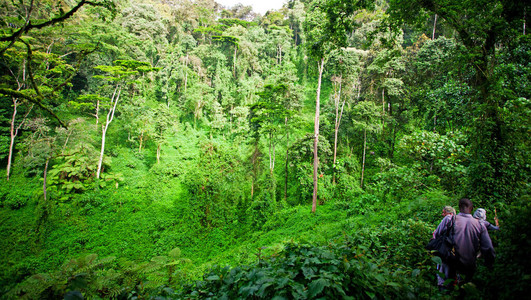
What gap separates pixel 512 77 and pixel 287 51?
25907mm

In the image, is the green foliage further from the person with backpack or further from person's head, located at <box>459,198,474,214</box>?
person's head, located at <box>459,198,474,214</box>

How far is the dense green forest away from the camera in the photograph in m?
2.07

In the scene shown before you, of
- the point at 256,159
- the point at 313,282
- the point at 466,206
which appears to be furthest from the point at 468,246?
the point at 256,159

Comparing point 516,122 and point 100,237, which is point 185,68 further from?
point 516,122

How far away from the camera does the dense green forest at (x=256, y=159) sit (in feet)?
6.80

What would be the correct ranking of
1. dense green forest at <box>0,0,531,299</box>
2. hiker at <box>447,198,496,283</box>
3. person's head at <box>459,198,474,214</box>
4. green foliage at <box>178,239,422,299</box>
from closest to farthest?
green foliage at <box>178,239,422,299</box> < dense green forest at <box>0,0,531,299</box> < hiker at <box>447,198,496,283</box> < person's head at <box>459,198,474,214</box>

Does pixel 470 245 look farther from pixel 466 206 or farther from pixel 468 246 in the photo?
pixel 466 206

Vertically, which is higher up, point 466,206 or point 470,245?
point 466,206

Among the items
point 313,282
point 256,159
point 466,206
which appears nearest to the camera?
point 313,282

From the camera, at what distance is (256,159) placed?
15.2 meters

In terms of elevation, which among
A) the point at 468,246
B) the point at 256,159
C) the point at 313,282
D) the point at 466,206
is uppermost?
the point at 466,206

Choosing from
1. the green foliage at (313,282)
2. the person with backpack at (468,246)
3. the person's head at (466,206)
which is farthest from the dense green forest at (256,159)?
the person's head at (466,206)

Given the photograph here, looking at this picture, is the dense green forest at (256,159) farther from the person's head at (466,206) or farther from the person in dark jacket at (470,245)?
the person's head at (466,206)

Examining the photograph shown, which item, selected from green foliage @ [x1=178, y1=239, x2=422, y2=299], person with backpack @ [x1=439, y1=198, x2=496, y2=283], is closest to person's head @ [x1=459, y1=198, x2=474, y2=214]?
person with backpack @ [x1=439, y1=198, x2=496, y2=283]
